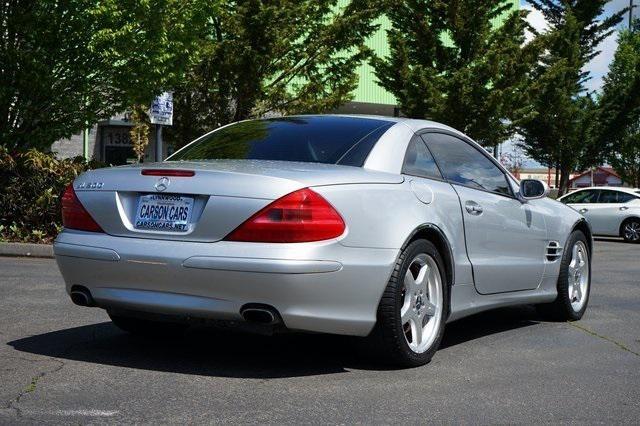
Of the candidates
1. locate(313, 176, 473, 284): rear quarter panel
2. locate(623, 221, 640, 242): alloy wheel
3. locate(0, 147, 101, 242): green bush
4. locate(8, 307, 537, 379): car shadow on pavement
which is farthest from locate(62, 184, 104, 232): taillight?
locate(623, 221, 640, 242): alloy wheel

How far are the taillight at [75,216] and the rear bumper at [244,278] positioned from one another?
0.45 ft

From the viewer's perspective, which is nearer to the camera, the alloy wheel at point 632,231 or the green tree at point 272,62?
the green tree at point 272,62

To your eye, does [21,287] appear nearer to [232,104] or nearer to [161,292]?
[161,292]

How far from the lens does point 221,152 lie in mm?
5875

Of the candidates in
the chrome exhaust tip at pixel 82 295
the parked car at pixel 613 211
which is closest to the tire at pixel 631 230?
the parked car at pixel 613 211

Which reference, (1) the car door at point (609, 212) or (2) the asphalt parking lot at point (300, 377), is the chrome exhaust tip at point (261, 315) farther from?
(1) the car door at point (609, 212)

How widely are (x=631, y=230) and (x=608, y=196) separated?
1.11m

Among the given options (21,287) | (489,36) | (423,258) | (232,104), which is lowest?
(21,287)

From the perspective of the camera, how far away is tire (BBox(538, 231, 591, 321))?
7.29 metres

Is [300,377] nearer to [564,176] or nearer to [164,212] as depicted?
[164,212]

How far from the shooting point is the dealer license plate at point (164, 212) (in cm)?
487

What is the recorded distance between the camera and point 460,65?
24.7 meters

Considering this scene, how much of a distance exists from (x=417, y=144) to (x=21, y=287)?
449 centimetres

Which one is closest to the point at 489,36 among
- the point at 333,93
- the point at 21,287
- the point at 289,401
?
the point at 333,93
